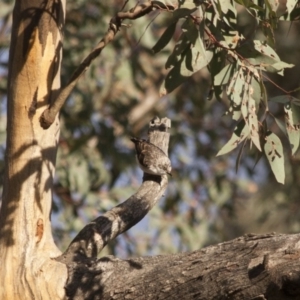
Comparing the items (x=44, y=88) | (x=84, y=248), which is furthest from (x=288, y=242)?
(x=44, y=88)

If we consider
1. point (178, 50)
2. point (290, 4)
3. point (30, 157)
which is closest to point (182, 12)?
point (178, 50)

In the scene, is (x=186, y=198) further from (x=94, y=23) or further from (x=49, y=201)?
(x=49, y=201)

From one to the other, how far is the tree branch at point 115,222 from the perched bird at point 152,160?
3 centimetres

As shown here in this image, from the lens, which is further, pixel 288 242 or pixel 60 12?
pixel 60 12

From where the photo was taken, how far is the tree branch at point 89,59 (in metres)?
2.68

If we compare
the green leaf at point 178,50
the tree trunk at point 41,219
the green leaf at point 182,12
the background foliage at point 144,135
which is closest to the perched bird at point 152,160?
the tree trunk at point 41,219

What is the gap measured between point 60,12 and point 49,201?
0.61 metres

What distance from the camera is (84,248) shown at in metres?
2.78

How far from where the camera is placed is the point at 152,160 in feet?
10.7

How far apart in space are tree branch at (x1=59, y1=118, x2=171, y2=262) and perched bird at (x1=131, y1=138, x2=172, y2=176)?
0.09 feet

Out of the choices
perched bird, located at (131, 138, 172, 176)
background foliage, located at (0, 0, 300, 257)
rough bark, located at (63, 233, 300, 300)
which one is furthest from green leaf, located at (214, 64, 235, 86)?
background foliage, located at (0, 0, 300, 257)

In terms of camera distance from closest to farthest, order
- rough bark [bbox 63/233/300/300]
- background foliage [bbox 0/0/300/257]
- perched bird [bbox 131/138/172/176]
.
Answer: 1. rough bark [bbox 63/233/300/300]
2. perched bird [bbox 131/138/172/176]
3. background foliage [bbox 0/0/300/257]

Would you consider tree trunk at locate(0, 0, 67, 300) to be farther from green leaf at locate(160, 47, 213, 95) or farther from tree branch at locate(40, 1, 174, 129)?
green leaf at locate(160, 47, 213, 95)

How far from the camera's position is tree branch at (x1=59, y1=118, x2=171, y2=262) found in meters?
2.78
